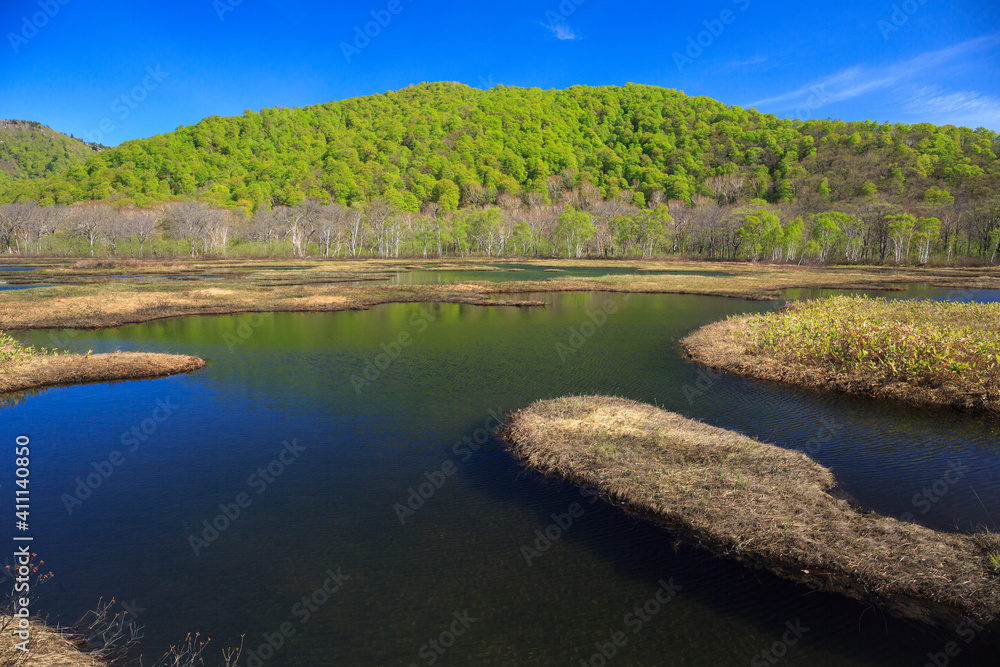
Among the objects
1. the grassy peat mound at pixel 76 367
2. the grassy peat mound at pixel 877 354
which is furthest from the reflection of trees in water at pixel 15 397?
the grassy peat mound at pixel 877 354

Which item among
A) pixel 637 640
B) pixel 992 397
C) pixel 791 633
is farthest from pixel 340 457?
pixel 992 397

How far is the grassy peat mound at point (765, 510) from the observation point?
25.7ft

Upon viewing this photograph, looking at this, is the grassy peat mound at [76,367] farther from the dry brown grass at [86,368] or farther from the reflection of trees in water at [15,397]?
the reflection of trees in water at [15,397]

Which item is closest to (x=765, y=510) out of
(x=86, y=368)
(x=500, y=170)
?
(x=86, y=368)

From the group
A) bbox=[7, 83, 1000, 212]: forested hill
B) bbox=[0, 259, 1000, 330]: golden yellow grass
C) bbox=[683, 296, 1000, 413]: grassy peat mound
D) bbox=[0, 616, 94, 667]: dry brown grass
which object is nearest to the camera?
bbox=[0, 616, 94, 667]: dry brown grass

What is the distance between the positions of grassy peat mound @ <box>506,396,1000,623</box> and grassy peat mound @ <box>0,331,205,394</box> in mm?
15843

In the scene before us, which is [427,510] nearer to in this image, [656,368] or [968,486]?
[968,486]

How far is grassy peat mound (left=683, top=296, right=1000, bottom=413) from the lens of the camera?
17.0 metres

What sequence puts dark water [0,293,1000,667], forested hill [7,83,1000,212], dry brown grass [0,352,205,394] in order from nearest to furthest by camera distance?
dark water [0,293,1000,667], dry brown grass [0,352,205,394], forested hill [7,83,1000,212]

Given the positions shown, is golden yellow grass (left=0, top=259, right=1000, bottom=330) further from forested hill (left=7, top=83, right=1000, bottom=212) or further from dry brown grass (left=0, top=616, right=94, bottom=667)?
forested hill (left=7, top=83, right=1000, bottom=212)

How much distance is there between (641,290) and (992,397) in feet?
124

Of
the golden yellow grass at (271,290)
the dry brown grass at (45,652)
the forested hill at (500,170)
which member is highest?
the forested hill at (500,170)

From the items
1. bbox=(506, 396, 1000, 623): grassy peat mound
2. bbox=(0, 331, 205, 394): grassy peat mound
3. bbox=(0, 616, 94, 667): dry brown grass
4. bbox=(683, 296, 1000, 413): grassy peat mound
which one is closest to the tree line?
bbox=(683, 296, 1000, 413): grassy peat mound

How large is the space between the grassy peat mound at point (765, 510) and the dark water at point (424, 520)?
501 millimetres
